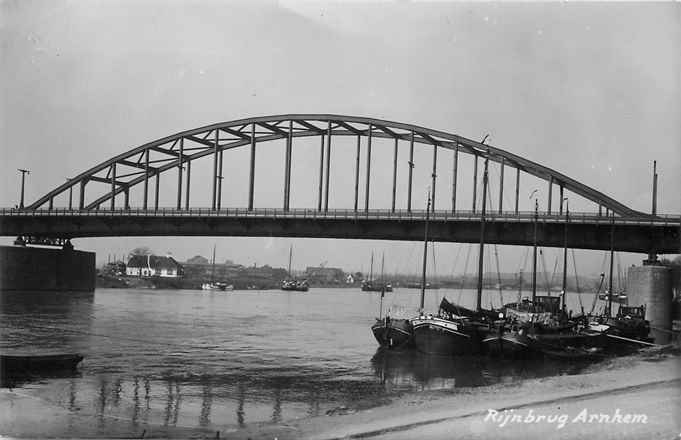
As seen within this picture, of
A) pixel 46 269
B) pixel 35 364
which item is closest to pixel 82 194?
pixel 46 269

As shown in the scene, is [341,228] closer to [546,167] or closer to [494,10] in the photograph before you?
[546,167]

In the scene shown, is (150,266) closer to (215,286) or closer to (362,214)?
(215,286)

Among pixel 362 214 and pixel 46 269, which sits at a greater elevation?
pixel 362 214

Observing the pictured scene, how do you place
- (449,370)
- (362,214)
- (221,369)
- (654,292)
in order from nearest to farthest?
(221,369) < (449,370) < (654,292) < (362,214)


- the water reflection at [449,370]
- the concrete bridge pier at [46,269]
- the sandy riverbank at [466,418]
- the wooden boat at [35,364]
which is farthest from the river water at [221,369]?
the concrete bridge pier at [46,269]

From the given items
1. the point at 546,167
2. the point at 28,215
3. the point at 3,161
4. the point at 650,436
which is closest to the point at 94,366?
the point at 3,161

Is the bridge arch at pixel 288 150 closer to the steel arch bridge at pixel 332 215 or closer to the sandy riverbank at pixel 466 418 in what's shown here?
the steel arch bridge at pixel 332 215

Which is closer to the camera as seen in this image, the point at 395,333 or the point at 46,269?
the point at 395,333
